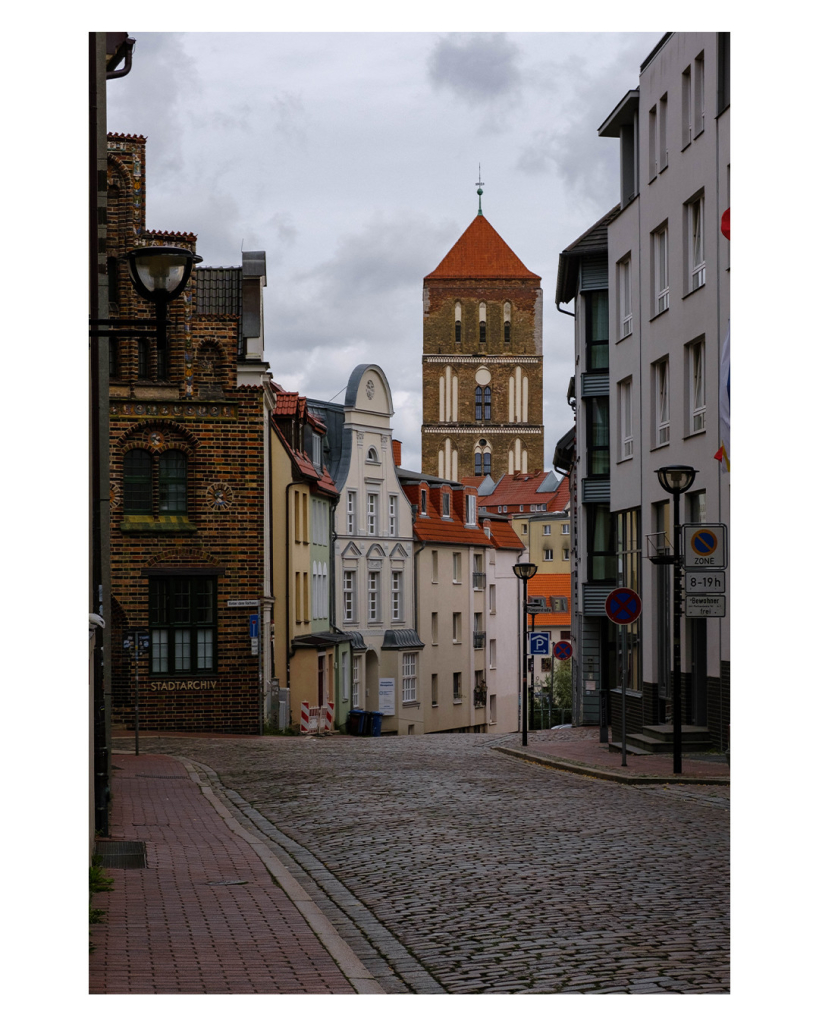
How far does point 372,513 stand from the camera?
5059 cm

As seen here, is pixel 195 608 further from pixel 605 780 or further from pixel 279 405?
pixel 605 780

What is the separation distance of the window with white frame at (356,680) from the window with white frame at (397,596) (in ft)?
10.9

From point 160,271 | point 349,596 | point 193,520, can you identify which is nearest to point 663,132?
point 193,520

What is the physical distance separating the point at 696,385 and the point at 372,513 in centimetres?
2870

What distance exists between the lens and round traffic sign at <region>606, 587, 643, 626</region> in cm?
1892

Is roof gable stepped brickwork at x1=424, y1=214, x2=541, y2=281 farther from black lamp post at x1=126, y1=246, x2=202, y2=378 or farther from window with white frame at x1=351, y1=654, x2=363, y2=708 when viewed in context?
black lamp post at x1=126, y1=246, x2=202, y2=378

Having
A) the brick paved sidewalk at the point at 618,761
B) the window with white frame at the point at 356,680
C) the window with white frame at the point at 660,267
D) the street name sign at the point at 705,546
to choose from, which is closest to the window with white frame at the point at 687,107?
the window with white frame at the point at 660,267

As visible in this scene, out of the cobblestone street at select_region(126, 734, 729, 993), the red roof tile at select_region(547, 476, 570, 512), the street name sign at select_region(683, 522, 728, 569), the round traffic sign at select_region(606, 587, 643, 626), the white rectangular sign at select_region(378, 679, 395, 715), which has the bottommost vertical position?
the white rectangular sign at select_region(378, 679, 395, 715)

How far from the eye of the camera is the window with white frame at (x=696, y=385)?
22.0 meters

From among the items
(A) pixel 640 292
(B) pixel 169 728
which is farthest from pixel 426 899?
(B) pixel 169 728

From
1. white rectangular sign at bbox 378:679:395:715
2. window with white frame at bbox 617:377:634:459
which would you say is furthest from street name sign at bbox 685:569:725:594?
white rectangular sign at bbox 378:679:395:715

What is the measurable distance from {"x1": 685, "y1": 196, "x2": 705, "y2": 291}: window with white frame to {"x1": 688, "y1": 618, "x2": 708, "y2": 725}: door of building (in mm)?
5483

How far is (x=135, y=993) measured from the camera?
6.11m

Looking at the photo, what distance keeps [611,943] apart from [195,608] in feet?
85.4
